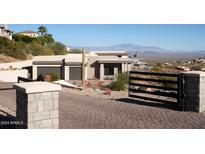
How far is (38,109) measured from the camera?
5.84 metres

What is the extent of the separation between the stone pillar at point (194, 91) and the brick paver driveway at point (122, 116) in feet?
1.05

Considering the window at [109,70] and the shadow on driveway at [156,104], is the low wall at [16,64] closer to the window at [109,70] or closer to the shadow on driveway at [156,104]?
the window at [109,70]

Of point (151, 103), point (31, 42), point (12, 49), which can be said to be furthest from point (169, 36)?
point (151, 103)

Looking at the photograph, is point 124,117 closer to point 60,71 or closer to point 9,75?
point 9,75

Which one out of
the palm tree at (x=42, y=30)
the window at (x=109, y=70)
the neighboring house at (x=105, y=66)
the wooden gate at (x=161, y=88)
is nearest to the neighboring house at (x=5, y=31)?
the palm tree at (x=42, y=30)

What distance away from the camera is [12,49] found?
3959cm

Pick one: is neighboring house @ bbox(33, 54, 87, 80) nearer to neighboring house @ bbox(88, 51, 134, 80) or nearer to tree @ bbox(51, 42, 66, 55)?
neighboring house @ bbox(88, 51, 134, 80)

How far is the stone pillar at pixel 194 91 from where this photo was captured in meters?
8.99

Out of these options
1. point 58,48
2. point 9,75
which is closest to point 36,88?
point 9,75
